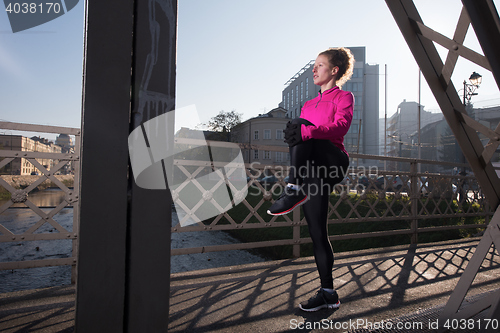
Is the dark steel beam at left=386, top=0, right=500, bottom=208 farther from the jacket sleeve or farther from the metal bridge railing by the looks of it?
the metal bridge railing

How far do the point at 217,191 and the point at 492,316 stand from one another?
2.39 meters

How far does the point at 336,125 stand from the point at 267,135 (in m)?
8.95

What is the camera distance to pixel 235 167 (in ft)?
10.6

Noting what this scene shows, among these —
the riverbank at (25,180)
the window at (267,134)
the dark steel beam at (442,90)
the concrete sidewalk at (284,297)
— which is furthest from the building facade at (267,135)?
the riverbank at (25,180)

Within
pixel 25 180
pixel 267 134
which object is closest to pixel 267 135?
pixel 267 134

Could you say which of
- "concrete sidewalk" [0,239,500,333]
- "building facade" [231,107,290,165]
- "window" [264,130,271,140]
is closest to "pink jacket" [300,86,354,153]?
"building facade" [231,107,290,165]

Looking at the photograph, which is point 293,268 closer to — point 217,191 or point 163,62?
point 217,191

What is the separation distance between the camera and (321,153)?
1.73m

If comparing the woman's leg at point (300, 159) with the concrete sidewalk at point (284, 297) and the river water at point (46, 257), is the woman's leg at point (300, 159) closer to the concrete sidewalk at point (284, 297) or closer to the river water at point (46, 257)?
the concrete sidewalk at point (284, 297)

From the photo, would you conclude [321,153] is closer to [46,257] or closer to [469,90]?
[46,257]

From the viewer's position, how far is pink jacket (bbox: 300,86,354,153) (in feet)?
5.44

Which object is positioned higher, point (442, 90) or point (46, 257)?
point (442, 90)

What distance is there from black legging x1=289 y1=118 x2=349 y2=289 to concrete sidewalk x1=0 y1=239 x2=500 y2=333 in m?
0.43

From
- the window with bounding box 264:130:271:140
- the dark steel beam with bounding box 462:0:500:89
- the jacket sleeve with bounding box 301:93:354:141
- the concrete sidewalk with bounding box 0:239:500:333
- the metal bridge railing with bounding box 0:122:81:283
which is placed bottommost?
the concrete sidewalk with bounding box 0:239:500:333
